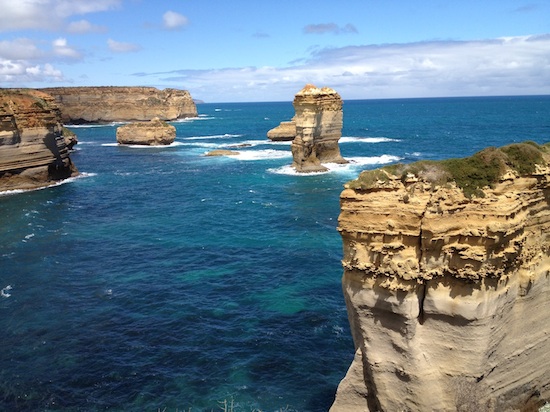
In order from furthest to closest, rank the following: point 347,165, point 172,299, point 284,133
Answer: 1. point 284,133
2. point 347,165
3. point 172,299

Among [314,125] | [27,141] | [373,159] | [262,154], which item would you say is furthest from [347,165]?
[27,141]

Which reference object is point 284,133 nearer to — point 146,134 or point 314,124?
point 146,134

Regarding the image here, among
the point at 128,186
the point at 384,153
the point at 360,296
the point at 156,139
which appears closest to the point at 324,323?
the point at 360,296

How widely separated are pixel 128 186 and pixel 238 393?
168 ft

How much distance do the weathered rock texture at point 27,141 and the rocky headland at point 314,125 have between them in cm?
3543

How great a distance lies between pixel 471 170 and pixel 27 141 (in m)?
59.7

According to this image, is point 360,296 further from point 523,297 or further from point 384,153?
point 384,153

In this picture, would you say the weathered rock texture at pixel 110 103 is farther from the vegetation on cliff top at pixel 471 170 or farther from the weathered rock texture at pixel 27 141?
the vegetation on cliff top at pixel 471 170

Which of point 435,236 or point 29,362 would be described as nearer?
point 435,236

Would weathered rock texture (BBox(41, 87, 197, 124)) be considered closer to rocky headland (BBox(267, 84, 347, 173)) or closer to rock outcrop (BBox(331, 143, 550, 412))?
rocky headland (BBox(267, 84, 347, 173))

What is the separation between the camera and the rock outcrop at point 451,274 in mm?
13602

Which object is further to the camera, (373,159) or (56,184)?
(373,159)

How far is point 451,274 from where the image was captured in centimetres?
1383

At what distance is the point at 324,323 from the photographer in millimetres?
25953
